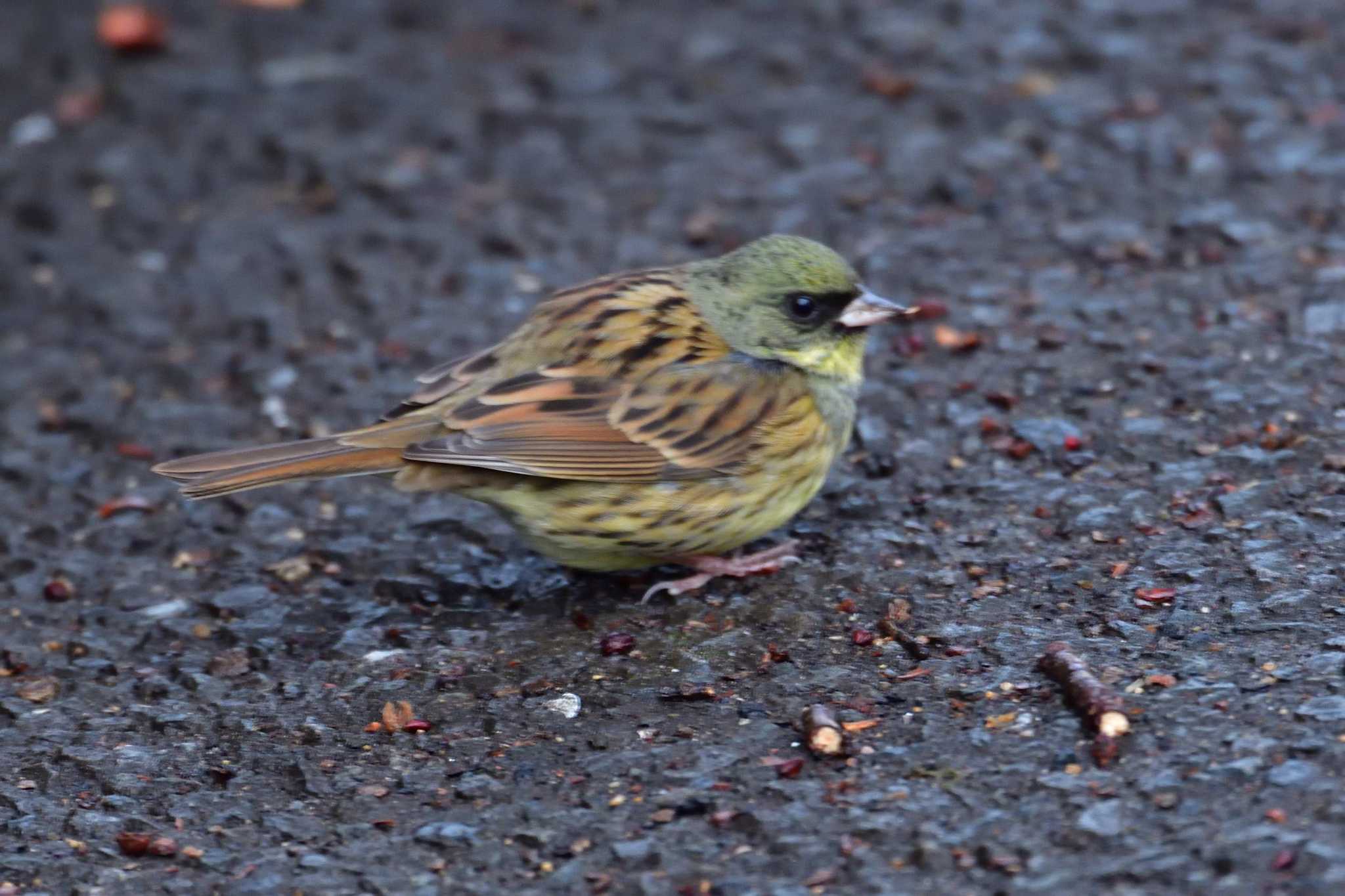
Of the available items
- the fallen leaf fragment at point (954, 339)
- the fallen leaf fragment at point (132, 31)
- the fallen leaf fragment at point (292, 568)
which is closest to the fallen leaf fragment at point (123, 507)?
the fallen leaf fragment at point (292, 568)

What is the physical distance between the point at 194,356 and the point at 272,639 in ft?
6.29

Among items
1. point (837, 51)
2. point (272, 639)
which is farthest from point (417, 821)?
point (837, 51)

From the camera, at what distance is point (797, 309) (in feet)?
16.8

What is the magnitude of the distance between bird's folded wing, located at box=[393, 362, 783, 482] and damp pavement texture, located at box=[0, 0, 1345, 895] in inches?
17.4

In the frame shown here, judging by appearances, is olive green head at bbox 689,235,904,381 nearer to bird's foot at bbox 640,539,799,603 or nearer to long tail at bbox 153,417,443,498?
bird's foot at bbox 640,539,799,603

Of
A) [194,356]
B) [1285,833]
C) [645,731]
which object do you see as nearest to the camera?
[1285,833]

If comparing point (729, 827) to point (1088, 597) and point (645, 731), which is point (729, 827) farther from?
point (1088, 597)

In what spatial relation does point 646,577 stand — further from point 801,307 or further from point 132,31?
point 132,31

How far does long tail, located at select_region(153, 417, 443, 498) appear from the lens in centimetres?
478

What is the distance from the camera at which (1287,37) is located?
758 cm

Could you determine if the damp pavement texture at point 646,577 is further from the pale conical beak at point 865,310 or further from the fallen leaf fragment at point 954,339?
the pale conical beak at point 865,310

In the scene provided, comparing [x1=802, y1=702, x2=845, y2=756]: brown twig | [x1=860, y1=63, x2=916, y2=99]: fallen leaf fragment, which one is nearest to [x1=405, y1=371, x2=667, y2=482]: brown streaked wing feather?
[x1=802, y1=702, x2=845, y2=756]: brown twig

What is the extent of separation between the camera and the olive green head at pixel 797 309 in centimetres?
511

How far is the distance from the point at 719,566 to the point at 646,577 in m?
0.30
